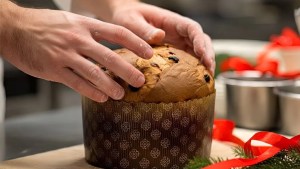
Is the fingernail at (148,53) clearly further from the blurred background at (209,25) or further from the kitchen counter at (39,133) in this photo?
the blurred background at (209,25)

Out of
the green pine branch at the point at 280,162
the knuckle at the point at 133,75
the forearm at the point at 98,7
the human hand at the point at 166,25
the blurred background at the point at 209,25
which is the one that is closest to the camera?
the green pine branch at the point at 280,162

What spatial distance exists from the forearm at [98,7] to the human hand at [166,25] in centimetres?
2

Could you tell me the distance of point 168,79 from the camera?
→ 1.25 metres

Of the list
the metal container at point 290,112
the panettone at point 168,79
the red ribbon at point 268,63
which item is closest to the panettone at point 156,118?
the panettone at point 168,79

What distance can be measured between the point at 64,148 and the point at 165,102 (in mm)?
336

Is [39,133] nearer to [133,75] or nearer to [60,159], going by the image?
[60,159]

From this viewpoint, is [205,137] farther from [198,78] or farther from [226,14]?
[226,14]

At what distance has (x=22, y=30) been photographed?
120cm

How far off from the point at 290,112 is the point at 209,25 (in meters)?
2.62

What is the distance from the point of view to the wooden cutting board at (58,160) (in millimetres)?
1312

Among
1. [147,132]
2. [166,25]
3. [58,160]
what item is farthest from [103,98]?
[166,25]

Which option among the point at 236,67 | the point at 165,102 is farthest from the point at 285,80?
the point at 165,102

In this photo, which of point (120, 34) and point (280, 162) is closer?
point (280, 162)

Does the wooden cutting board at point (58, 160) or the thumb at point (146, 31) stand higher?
the thumb at point (146, 31)
